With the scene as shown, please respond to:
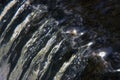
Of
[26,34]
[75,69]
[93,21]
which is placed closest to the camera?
[75,69]

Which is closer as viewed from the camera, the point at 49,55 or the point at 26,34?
the point at 49,55

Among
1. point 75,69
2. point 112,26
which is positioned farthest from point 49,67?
point 112,26

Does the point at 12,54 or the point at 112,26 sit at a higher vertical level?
the point at 112,26

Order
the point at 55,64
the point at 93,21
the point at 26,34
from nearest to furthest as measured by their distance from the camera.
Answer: the point at 55,64
the point at 93,21
the point at 26,34

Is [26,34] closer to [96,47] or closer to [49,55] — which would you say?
[49,55]

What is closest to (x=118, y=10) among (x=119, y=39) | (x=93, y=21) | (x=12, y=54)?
(x=93, y=21)

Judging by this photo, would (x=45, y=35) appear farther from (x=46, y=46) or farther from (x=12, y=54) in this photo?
(x=12, y=54)
